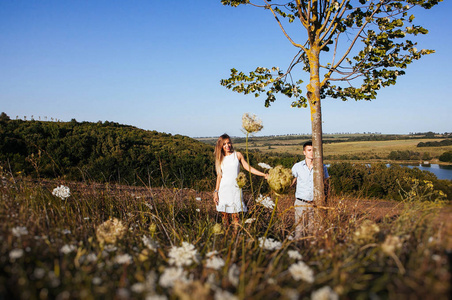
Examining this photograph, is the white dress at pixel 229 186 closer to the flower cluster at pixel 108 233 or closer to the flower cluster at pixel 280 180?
the flower cluster at pixel 280 180

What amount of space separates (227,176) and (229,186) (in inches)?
6.9

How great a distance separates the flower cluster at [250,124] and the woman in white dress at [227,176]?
123 centimetres

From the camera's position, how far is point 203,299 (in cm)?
110

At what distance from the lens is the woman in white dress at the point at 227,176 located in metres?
4.26

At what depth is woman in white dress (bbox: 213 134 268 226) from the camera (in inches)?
168

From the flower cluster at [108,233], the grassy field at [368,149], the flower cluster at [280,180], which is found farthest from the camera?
the grassy field at [368,149]

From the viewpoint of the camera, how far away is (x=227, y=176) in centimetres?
444

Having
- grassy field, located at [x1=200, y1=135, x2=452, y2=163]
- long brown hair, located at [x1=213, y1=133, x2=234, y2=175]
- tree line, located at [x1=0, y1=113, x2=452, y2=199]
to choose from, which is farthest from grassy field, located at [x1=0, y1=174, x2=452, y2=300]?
tree line, located at [x1=0, y1=113, x2=452, y2=199]

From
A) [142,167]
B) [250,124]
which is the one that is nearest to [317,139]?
[250,124]

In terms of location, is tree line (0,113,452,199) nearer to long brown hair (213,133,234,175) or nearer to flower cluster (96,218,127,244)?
long brown hair (213,133,234,175)

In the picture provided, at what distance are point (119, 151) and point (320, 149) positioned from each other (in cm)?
884

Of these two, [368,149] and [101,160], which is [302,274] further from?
[368,149]

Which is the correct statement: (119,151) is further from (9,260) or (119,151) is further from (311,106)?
(9,260)

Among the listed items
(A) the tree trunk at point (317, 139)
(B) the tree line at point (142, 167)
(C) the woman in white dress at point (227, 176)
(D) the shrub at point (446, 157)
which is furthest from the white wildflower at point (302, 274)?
(D) the shrub at point (446, 157)
